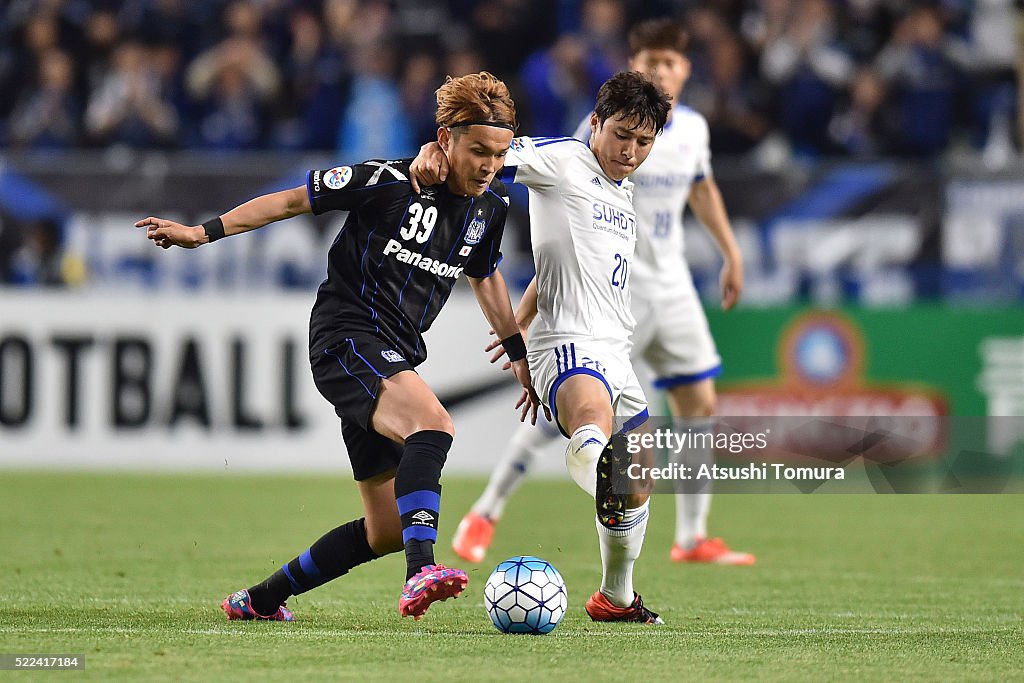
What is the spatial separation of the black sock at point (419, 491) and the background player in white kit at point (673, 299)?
2.86m

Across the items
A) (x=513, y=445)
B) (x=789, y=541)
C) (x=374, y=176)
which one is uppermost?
(x=374, y=176)

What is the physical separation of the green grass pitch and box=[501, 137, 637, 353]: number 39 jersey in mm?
1129

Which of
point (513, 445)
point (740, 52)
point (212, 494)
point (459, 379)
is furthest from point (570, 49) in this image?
point (513, 445)

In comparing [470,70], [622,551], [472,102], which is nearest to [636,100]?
[472,102]

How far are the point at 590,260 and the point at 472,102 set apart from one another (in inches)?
39.1

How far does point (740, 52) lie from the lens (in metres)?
14.0

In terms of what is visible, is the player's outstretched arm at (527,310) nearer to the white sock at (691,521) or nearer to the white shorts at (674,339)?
the white shorts at (674,339)

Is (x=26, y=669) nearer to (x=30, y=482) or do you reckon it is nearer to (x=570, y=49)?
(x=30, y=482)

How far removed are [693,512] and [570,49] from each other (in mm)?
6634

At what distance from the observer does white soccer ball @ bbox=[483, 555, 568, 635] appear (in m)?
5.06

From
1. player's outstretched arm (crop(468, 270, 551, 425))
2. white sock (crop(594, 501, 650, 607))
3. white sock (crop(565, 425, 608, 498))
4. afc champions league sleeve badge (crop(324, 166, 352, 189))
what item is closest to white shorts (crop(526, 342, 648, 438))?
player's outstretched arm (crop(468, 270, 551, 425))

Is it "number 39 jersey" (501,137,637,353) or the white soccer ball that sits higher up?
"number 39 jersey" (501,137,637,353)

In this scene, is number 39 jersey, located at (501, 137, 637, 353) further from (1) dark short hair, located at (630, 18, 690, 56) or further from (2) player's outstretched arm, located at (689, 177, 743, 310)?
(2) player's outstretched arm, located at (689, 177, 743, 310)

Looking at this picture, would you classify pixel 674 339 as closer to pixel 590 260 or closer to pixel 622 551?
pixel 590 260
